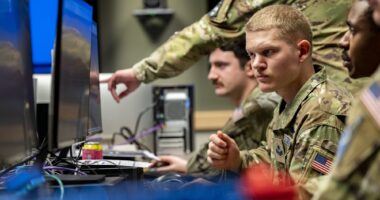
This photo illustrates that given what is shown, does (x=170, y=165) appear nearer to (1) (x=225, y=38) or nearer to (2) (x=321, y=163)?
(1) (x=225, y=38)

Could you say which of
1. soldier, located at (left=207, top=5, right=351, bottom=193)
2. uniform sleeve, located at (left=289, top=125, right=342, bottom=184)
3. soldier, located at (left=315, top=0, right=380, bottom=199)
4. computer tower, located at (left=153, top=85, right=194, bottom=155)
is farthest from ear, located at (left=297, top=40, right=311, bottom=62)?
computer tower, located at (left=153, top=85, right=194, bottom=155)

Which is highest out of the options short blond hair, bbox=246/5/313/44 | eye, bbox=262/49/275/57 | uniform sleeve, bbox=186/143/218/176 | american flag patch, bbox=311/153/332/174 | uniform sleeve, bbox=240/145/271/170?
short blond hair, bbox=246/5/313/44

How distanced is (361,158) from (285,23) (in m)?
0.96

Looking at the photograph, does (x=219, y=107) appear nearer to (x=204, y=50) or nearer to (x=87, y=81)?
(x=204, y=50)

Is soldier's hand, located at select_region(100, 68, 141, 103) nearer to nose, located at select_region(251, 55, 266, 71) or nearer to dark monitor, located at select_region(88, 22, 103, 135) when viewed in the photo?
dark monitor, located at select_region(88, 22, 103, 135)

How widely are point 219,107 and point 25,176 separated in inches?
137

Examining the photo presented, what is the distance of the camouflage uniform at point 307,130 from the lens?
145 cm

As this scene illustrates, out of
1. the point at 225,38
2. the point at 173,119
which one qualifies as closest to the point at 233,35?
the point at 225,38

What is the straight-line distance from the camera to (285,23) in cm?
169

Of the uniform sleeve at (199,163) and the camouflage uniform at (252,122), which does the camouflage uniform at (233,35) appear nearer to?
the camouflage uniform at (252,122)

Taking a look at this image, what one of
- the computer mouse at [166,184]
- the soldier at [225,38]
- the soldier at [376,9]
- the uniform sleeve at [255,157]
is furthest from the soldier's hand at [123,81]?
the soldier at [376,9]

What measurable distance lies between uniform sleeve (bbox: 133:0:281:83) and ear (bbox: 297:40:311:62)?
1.51ft

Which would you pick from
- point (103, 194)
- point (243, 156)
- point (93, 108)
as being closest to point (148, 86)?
point (93, 108)

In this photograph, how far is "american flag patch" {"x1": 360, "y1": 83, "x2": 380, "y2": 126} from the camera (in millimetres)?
779
